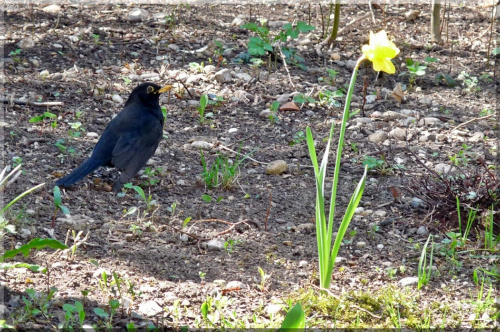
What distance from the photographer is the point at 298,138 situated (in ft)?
16.3

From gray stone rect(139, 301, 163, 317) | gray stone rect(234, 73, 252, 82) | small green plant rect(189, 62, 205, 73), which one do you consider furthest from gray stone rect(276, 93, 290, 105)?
gray stone rect(139, 301, 163, 317)

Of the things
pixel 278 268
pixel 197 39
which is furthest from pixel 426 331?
pixel 197 39

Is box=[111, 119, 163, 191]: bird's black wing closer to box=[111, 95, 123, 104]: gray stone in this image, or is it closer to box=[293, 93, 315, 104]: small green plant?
box=[111, 95, 123, 104]: gray stone

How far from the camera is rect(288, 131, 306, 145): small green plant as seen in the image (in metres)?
4.91

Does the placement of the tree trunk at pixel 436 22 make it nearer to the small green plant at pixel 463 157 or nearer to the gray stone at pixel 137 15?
the small green plant at pixel 463 157

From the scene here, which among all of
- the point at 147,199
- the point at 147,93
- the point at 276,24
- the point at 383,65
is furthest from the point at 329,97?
the point at 383,65

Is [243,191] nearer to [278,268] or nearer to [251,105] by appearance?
[278,268]

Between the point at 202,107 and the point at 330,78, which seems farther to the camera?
the point at 330,78

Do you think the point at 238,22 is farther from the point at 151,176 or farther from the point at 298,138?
the point at 151,176

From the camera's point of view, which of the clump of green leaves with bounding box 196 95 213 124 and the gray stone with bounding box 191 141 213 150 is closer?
the gray stone with bounding box 191 141 213 150

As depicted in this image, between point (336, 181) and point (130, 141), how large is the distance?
1921mm

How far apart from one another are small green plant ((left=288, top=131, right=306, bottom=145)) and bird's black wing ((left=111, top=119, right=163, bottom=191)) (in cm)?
101

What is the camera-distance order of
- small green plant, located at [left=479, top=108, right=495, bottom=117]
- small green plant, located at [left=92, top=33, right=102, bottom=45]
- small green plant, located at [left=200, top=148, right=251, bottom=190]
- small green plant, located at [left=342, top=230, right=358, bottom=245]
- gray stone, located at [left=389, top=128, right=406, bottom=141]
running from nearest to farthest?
small green plant, located at [left=342, top=230, right=358, bottom=245] → small green plant, located at [left=200, top=148, right=251, bottom=190] → gray stone, located at [left=389, top=128, right=406, bottom=141] → small green plant, located at [left=479, top=108, right=495, bottom=117] → small green plant, located at [left=92, top=33, right=102, bottom=45]

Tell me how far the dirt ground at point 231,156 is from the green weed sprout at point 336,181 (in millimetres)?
280
